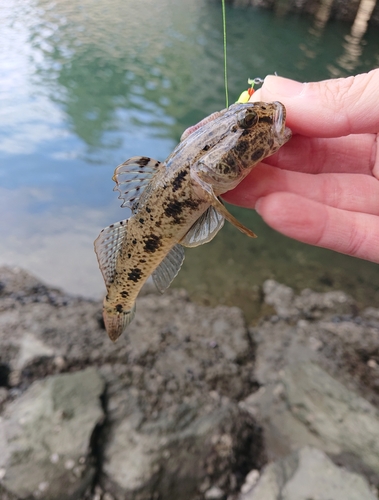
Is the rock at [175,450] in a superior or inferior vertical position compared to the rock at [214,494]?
superior

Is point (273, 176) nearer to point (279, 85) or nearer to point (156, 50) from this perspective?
point (279, 85)

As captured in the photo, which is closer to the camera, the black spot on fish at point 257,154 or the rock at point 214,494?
the black spot on fish at point 257,154

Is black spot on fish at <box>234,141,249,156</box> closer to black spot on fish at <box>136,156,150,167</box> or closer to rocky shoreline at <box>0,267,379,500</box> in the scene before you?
black spot on fish at <box>136,156,150,167</box>

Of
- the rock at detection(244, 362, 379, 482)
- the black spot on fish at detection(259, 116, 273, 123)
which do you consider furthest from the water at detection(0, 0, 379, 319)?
the black spot on fish at detection(259, 116, 273, 123)

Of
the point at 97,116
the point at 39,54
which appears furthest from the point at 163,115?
the point at 39,54

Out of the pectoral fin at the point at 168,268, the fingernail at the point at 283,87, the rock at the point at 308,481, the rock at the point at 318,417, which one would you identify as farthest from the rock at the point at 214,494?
the fingernail at the point at 283,87

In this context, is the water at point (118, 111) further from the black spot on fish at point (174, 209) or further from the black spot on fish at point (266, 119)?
the black spot on fish at point (266, 119)

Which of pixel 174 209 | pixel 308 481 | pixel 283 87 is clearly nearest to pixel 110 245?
pixel 174 209
